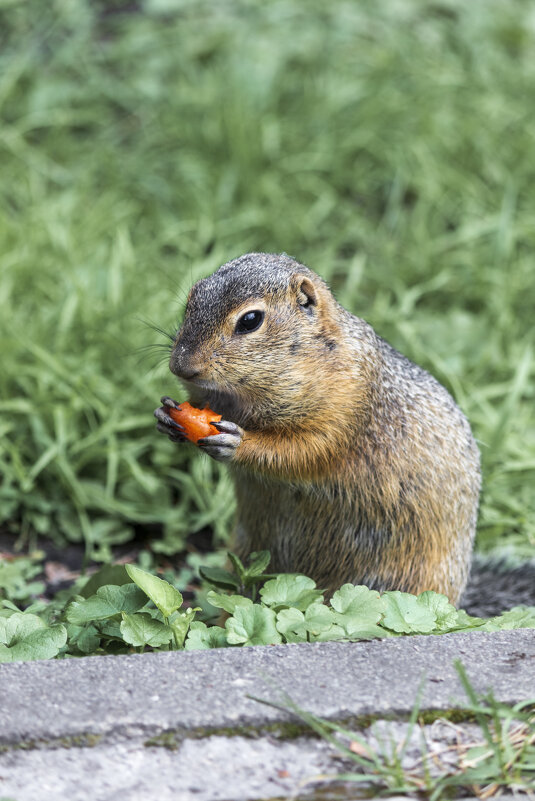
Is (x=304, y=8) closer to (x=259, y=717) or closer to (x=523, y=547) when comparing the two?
(x=523, y=547)

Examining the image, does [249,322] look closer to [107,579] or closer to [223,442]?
[223,442]

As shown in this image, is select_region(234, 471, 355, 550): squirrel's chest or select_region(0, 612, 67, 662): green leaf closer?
select_region(0, 612, 67, 662): green leaf

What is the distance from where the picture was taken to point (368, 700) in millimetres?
2510

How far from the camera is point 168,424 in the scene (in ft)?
11.4

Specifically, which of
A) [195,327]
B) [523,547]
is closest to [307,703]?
[195,327]

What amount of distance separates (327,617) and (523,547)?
6.41 feet

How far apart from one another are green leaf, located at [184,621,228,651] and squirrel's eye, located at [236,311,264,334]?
3.30 ft

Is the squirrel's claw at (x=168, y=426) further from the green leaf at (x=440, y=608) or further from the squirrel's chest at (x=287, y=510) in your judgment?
the green leaf at (x=440, y=608)

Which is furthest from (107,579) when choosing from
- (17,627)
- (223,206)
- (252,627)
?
(223,206)

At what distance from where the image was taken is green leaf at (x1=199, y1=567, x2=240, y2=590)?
137 inches

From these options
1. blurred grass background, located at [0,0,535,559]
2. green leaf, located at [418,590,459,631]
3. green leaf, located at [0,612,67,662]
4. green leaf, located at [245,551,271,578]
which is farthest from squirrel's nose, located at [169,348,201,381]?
blurred grass background, located at [0,0,535,559]

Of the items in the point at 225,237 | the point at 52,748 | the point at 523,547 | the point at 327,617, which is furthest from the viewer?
the point at 225,237

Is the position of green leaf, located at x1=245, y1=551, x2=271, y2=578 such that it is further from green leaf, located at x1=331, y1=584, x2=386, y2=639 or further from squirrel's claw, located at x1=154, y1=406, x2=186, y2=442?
squirrel's claw, located at x1=154, y1=406, x2=186, y2=442

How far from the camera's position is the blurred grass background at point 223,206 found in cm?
497
